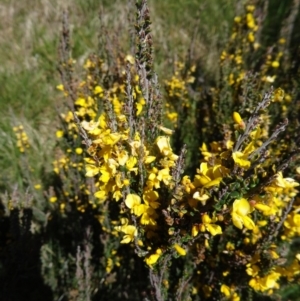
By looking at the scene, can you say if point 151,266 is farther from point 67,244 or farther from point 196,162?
point 196,162

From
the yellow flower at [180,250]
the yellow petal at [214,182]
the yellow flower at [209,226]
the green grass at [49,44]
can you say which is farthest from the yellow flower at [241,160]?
the green grass at [49,44]

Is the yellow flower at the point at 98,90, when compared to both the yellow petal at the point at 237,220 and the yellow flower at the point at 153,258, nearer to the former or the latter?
the yellow flower at the point at 153,258

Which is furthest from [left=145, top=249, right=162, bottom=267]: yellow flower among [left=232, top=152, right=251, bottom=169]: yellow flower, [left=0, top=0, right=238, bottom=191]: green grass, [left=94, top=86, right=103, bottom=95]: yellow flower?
[left=0, top=0, right=238, bottom=191]: green grass

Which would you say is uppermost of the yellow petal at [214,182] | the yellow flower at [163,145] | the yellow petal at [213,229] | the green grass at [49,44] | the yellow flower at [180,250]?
the green grass at [49,44]

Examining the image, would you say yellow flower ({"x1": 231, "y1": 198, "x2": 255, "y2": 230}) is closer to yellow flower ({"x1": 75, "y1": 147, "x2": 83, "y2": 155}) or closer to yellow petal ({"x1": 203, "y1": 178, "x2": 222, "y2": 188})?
yellow petal ({"x1": 203, "y1": 178, "x2": 222, "y2": 188})

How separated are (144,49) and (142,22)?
0.09 m

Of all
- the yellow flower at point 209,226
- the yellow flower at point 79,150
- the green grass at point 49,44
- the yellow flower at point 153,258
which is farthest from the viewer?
the green grass at point 49,44

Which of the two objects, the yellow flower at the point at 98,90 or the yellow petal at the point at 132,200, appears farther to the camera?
the yellow flower at the point at 98,90

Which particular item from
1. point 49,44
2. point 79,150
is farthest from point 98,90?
point 49,44

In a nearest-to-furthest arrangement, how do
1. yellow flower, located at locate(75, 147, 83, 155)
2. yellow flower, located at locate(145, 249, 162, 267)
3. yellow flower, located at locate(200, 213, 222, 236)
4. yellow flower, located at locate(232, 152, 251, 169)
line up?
yellow flower, located at locate(232, 152, 251, 169) → yellow flower, located at locate(200, 213, 222, 236) → yellow flower, located at locate(145, 249, 162, 267) → yellow flower, located at locate(75, 147, 83, 155)

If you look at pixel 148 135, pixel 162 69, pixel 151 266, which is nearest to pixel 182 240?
pixel 151 266

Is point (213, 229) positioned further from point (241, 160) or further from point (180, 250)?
point (241, 160)

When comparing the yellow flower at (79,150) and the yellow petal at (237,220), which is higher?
the yellow flower at (79,150)

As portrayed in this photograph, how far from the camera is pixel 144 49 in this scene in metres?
1.29
